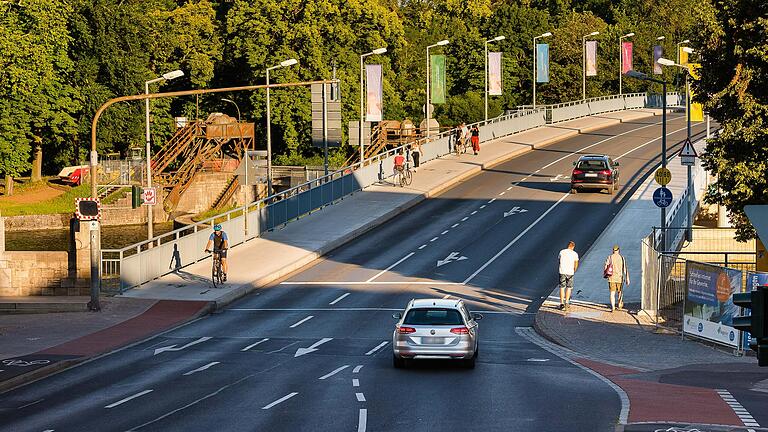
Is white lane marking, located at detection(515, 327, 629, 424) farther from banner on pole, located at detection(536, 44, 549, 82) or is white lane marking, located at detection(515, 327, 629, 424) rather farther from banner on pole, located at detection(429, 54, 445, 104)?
banner on pole, located at detection(536, 44, 549, 82)

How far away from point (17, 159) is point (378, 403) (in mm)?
60334

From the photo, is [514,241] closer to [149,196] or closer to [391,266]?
[391,266]

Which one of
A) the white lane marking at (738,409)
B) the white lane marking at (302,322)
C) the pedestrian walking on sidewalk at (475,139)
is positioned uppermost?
the pedestrian walking on sidewalk at (475,139)

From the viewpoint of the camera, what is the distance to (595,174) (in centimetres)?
5634

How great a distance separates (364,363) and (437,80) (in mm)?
49383

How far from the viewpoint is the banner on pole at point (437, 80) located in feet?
241

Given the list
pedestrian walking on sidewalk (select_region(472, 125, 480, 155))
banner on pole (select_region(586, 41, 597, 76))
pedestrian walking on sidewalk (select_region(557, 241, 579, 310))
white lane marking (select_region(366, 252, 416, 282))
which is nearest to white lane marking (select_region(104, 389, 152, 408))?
pedestrian walking on sidewalk (select_region(557, 241, 579, 310))

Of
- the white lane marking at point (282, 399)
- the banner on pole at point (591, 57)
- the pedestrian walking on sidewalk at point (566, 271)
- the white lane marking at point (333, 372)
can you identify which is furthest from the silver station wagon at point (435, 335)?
the banner on pole at point (591, 57)

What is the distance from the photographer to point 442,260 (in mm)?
43156

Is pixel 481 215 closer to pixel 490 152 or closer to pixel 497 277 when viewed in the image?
pixel 497 277

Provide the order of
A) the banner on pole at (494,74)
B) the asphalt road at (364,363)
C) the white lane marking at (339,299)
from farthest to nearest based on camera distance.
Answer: the banner on pole at (494,74)
the white lane marking at (339,299)
the asphalt road at (364,363)

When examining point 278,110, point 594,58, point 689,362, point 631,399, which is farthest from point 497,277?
point 594,58

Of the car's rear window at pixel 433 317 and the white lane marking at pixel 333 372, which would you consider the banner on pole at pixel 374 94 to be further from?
the car's rear window at pixel 433 317

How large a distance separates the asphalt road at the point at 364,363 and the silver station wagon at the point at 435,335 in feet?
1.41
